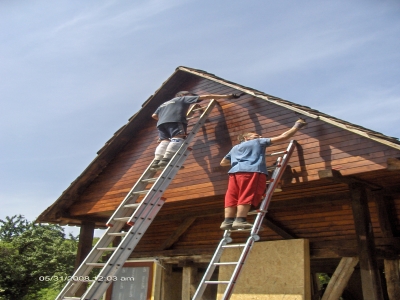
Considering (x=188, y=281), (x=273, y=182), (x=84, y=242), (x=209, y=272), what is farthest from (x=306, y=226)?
(x=84, y=242)

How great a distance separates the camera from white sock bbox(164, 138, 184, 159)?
658 centimetres

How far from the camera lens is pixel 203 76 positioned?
330 inches

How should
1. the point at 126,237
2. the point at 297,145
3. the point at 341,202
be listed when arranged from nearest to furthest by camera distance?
the point at 126,237 → the point at 297,145 → the point at 341,202

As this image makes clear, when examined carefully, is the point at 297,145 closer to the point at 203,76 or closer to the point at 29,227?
the point at 203,76

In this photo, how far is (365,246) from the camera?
589 centimetres

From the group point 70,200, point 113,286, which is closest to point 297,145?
point 70,200

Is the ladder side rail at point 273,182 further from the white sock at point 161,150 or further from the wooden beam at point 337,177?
the white sock at point 161,150

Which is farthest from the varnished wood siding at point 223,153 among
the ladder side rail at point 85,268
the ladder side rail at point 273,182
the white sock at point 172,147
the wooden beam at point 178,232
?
the ladder side rail at point 85,268

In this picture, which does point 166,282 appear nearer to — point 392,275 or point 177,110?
point 177,110

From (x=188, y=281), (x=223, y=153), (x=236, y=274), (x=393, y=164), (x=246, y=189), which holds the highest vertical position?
(x=223, y=153)

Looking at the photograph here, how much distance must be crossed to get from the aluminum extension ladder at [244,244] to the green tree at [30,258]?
12.6 meters

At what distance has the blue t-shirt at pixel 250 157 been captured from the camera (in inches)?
216

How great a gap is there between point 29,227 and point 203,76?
17578mm

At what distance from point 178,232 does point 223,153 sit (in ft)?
9.28
